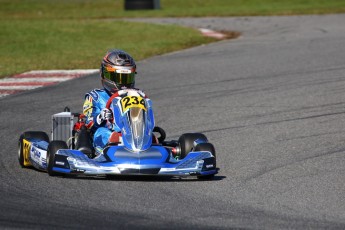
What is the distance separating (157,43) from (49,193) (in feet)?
43.0

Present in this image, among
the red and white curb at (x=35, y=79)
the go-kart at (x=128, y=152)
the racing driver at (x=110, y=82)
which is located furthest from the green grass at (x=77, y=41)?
the go-kart at (x=128, y=152)

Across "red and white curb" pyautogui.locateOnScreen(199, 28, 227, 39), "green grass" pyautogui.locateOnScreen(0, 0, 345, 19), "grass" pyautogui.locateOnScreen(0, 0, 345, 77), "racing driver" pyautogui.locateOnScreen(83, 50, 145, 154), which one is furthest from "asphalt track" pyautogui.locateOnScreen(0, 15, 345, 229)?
"green grass" pyautogui.locateOnScreen(0, 0, 345, 19)

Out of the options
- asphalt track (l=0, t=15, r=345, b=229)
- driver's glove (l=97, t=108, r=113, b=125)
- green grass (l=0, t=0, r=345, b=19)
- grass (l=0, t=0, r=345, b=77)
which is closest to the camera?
asphalt track (l=0, t=15, r=345, b=229)

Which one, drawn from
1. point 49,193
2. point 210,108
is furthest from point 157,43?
point 49,193

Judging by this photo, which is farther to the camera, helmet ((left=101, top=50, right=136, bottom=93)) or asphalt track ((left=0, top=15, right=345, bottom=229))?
helmet ((left=101, top=50, right=136, bottom=93))

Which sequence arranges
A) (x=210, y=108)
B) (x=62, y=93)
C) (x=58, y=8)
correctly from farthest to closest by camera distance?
(x=58, y=8) < (x=62, y=93) < (x=210, y=108)

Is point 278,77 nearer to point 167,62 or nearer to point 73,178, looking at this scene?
point 167,62

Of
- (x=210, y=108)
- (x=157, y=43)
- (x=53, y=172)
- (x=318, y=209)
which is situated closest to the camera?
(x=318, y=209)

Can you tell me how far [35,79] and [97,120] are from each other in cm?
669

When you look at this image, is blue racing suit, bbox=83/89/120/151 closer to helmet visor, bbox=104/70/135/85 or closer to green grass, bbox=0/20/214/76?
helmet visor, bbox=104/70/135/85

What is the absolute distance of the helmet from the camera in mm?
9328

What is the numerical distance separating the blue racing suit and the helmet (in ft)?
0.46

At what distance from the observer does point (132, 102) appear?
882 centimetres

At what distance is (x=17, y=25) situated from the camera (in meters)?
24.2
